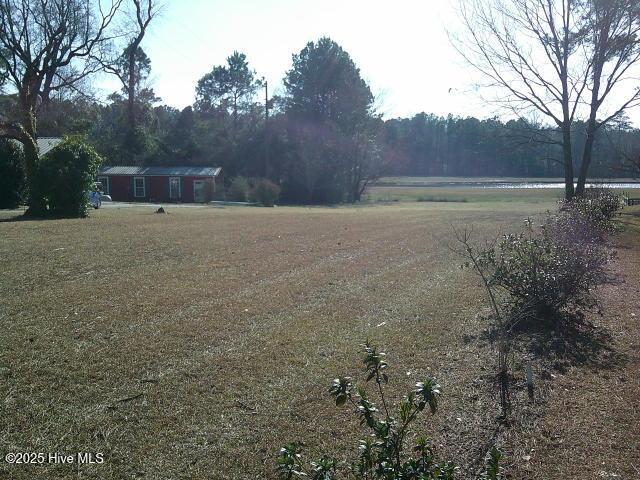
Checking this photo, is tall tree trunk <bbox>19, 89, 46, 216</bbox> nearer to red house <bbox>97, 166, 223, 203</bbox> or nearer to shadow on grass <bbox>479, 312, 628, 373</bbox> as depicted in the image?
shadow on grass <bbox>479, 312, 628, 373</bbox>

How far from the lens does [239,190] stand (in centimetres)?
4575

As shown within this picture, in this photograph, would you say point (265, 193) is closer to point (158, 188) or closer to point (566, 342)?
point (158, 188)

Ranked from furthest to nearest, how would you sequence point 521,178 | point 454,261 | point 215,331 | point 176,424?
point 521,178 → point 454,261 → point 215,331 → point 176,424

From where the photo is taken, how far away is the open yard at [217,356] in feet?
12.5

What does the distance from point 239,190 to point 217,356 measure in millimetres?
40961

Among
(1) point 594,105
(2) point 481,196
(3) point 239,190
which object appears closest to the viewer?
(1) point 594,105

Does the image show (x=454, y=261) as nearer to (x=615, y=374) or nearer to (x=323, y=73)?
(x=615, y=374)

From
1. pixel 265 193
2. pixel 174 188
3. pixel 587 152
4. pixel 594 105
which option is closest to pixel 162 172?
pixel 174 188

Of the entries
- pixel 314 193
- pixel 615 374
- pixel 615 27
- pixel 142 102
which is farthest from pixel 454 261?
pixel 142 102

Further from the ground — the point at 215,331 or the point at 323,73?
the point at 323,73

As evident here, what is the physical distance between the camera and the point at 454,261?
11.8 meters

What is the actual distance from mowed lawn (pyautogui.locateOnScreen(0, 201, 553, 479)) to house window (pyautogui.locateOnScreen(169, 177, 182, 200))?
37.4 m

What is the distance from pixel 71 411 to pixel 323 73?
170ft

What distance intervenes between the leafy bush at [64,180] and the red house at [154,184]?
89.9 ft
